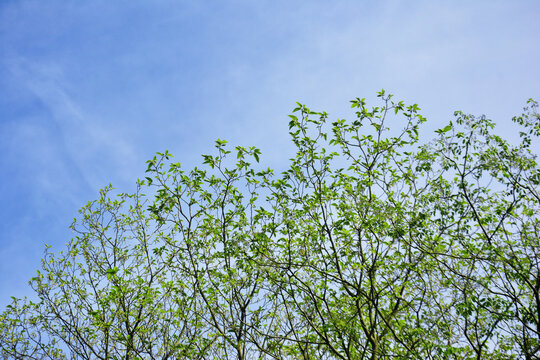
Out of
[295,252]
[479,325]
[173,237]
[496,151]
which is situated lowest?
[479,325]

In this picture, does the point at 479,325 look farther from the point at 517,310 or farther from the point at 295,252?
the point at 295,252

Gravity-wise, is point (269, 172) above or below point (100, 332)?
above

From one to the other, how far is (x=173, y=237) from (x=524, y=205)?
847 cm

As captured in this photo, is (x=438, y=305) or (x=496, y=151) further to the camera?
(x=496, y=151)

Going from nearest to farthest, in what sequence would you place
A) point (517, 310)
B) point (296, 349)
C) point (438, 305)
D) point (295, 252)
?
point (517, 310), point (438, 305), point (295, 252), point (296, 349)

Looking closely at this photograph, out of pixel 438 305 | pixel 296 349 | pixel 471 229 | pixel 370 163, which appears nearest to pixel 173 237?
pixel 296 349

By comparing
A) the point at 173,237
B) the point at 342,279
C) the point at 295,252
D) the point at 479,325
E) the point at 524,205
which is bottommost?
the point at 479,325

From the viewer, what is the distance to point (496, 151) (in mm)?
8656

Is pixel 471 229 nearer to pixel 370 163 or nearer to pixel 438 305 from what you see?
pixel 438 305

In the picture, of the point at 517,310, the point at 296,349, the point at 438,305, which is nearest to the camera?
the point at 517,310

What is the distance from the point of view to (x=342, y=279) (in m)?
7.77

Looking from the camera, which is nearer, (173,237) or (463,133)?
(463,133)

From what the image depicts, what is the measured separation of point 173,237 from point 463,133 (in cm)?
788

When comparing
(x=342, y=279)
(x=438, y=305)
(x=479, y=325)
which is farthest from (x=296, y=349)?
(x=479, y=325)
